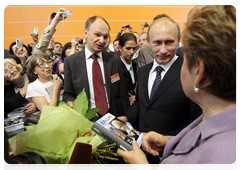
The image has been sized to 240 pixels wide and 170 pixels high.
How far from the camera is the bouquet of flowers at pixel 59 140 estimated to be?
69 cm

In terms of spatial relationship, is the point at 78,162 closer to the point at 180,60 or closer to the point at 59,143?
the point at 59,143

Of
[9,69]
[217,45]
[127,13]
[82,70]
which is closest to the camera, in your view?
[217,45]

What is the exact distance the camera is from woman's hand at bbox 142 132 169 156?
38.3 inches

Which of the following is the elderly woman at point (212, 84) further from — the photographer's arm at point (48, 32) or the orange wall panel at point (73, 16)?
the orange wall panel at point (73, 16)

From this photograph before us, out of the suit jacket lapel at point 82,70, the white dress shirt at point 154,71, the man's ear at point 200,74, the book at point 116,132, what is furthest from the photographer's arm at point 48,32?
the man's ear at point 200,74

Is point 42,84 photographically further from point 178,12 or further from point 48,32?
point 178,12

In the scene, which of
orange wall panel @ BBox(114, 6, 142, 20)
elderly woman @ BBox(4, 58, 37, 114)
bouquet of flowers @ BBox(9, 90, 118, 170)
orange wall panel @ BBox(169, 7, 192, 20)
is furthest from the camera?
orange wall panel @ BBox(169, 7, 192, 20)

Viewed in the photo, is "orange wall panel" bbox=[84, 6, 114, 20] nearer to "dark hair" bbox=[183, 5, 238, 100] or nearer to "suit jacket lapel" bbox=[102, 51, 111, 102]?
"suit jacket lapel" bbox=[102, 51, 111, 102]

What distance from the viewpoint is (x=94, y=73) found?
1938 mm

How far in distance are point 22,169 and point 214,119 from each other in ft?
2.45

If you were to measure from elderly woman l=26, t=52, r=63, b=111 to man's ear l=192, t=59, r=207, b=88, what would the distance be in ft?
6.20

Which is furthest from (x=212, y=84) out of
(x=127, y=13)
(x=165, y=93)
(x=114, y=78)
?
(x=127, y=13)

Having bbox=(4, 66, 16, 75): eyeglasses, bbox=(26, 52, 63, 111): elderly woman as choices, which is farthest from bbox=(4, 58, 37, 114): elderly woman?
bbox=(26, 52, 63, 111): elderly woman

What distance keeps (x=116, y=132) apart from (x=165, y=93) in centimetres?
76
